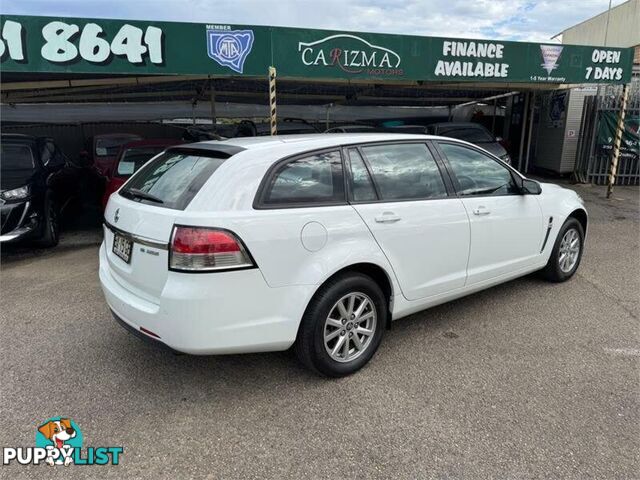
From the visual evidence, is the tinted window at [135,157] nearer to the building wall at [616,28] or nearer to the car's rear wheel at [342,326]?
the car's rear wheel at [342,326]

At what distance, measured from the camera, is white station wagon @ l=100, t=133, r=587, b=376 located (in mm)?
2598

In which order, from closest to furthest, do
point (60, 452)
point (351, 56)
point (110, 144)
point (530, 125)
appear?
point (60, 452), point (351, 56), point (110, 144), point (530, 125)

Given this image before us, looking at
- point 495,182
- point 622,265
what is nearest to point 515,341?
point 495,182

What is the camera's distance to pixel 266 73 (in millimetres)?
7383

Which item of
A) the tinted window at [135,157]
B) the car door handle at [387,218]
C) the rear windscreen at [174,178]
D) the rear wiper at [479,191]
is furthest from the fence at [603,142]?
the rear windscreen at [174,178]

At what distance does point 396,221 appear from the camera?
3.24 metres

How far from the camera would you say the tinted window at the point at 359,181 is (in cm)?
316

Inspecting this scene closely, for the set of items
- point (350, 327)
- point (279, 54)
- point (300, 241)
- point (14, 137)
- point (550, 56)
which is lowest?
point (350, 327)

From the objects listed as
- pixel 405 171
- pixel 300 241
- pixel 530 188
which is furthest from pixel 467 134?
pixel 300 241

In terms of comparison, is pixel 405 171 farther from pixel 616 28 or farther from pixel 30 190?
pixel 616 28

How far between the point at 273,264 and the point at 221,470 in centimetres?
109

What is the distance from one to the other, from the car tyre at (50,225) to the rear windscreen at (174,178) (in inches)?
153

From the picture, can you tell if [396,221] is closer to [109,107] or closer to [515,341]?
[515,341]

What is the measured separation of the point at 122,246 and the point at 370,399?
185 centimetres
